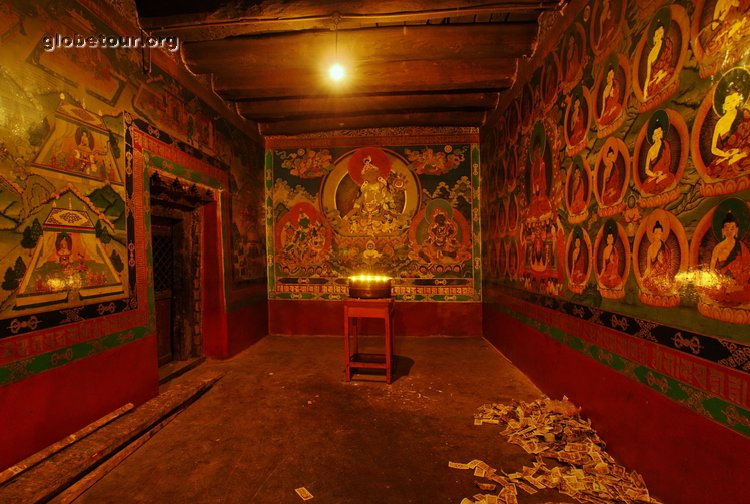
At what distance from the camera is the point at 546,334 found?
3.41m

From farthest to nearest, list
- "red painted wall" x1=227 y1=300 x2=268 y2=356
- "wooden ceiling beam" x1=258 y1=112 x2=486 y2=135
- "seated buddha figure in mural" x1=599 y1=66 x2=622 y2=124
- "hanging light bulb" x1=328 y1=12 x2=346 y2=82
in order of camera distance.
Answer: "wooden ceiling beam" x1=258 y1=112 x2=486 y2=135 → "red painted wall" x1=227 y1=300 x2=268 y2=356 → "hanging light bulb" x1=328 y1=12 x2=346 y2=82 → "seated buddha figure in mural" x1=599 y1=66 x2=622 y2=124

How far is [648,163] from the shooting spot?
2.06m

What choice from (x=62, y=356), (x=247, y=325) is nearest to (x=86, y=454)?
(x=62, y=356)

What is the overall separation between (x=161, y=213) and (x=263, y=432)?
9.97 ft

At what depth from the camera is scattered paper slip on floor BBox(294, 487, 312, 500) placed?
203 centimetres

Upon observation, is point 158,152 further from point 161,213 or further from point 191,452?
point 191,452

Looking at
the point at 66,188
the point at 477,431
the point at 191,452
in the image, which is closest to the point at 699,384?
the point at 477,431

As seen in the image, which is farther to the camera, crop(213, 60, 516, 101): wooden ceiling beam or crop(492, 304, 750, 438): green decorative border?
crop(213, 60, 516, 101): wooden ceiling beam

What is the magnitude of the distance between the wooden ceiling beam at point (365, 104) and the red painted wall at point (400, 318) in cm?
324

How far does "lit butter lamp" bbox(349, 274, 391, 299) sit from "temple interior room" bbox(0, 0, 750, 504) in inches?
4.2

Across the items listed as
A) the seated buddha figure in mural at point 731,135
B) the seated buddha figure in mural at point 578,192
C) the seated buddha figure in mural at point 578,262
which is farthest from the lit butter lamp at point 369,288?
the seated buddha figure in mural at point 731,135

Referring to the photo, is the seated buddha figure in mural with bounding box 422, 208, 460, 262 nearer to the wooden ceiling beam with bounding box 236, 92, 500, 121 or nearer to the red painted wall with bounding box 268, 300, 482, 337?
the red painted wall with bounding box 268, 300, 482, 337

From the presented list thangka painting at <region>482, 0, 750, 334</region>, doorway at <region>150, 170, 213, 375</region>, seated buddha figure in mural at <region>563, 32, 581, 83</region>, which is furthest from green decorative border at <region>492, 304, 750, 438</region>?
doorway at <region>150, 170, 213, 375</region>

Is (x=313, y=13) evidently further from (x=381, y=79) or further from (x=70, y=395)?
(x=70, y=395)
